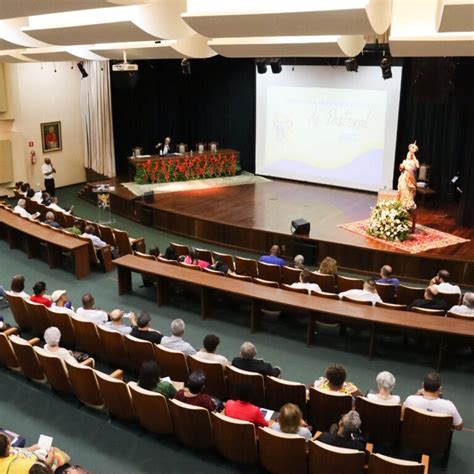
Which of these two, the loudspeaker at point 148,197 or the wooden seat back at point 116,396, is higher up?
the loudspeaker at point 148,197

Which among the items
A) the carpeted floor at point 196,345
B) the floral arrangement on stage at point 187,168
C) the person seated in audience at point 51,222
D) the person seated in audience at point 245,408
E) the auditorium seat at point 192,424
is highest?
the floral arrangement on stage at point 187,168

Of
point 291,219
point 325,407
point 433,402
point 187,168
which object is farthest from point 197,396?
point 187,168

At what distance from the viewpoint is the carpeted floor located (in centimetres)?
474

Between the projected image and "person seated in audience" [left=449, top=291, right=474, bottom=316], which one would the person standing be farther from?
"person seated in audience" [left=449, top=291, right=474, bottom=316]

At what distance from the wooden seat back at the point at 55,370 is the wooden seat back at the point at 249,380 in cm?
155

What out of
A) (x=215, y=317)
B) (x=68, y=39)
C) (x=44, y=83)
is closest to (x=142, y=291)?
(x=215, y=317)

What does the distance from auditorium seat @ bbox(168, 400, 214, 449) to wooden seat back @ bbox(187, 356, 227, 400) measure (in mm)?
614

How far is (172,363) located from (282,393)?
1.15 metres

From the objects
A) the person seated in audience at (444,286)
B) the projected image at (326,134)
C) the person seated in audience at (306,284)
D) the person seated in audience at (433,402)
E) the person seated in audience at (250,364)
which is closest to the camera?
the person seated in audience at (433,402)

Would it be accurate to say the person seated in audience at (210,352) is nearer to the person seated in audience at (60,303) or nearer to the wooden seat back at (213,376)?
the wooden seat back at (213,376)

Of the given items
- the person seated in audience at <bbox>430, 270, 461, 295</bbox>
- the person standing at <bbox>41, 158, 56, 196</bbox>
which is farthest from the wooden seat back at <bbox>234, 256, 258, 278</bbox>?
the person standing at <bbox>41, 158, 56, 196</bbox>

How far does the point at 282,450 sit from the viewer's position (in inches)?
163

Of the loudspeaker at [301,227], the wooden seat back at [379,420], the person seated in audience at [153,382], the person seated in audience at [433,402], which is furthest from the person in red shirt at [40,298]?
the loudspeaker at [301,227]

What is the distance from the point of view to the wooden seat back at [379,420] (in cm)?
453
